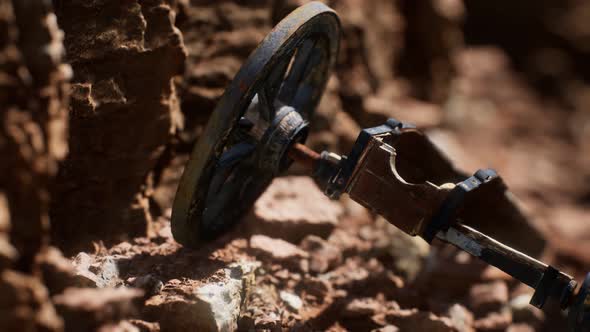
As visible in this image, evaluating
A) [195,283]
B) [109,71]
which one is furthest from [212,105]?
[195,283]

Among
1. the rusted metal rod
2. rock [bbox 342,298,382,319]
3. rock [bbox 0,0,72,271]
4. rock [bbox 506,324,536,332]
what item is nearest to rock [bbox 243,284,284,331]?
rock [bbox 342,298,382,319]

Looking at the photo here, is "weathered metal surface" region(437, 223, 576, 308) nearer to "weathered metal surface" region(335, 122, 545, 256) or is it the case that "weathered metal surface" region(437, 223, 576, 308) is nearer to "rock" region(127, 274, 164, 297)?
"weathered metal surface" region(335, 122, 545, 256)

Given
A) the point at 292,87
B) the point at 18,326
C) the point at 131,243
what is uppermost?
the point at 292,87

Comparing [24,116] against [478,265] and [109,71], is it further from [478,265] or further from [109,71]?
[478,265]

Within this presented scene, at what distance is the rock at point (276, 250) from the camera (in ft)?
12.0

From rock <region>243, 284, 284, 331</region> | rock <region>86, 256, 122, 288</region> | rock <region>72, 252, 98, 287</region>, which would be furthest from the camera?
rock <region>243, 284, 284, 331</region>

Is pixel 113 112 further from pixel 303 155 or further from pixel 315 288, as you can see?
pixel 315 288

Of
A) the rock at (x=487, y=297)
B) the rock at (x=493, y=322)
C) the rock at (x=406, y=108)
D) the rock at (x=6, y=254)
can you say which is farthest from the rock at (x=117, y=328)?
the rock at (x=406, y=108)

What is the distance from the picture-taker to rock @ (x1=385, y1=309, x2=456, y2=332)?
327cm

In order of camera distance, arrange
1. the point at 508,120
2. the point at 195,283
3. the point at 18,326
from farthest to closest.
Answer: the point at 508,120 < the point at 195,283 < the point at 18,326

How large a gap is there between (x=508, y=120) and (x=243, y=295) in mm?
5638

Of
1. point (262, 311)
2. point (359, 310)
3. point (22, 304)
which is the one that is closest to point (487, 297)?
point (359, 310)

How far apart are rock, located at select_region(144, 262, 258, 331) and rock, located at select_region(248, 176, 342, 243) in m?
0.96

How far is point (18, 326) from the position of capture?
199 cm
